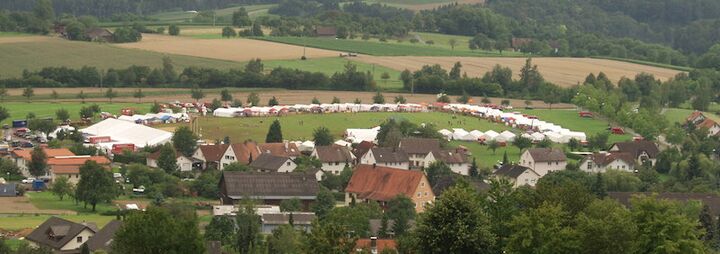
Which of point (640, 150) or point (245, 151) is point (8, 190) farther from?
point (640, 150)

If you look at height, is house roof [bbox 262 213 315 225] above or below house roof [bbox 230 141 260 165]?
above

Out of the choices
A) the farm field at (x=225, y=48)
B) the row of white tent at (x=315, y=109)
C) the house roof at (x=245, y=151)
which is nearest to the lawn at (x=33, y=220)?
the house roof at (x=245, y=151)

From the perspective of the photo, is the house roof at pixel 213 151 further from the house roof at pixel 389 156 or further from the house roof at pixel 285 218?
the house roof at pixel 285 218

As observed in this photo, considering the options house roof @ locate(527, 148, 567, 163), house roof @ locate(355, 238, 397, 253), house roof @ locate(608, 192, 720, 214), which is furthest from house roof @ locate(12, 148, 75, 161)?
house roof @ locate(355, 238, 397, 253)

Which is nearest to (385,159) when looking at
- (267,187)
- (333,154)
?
(333,154)

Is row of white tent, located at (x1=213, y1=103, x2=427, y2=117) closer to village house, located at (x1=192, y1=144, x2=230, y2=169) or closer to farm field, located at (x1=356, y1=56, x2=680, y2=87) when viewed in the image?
village house, located at (x1=192, y1=144, x2=230, y2=169)

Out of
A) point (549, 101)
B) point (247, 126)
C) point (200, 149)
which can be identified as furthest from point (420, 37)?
point (200, 149)
